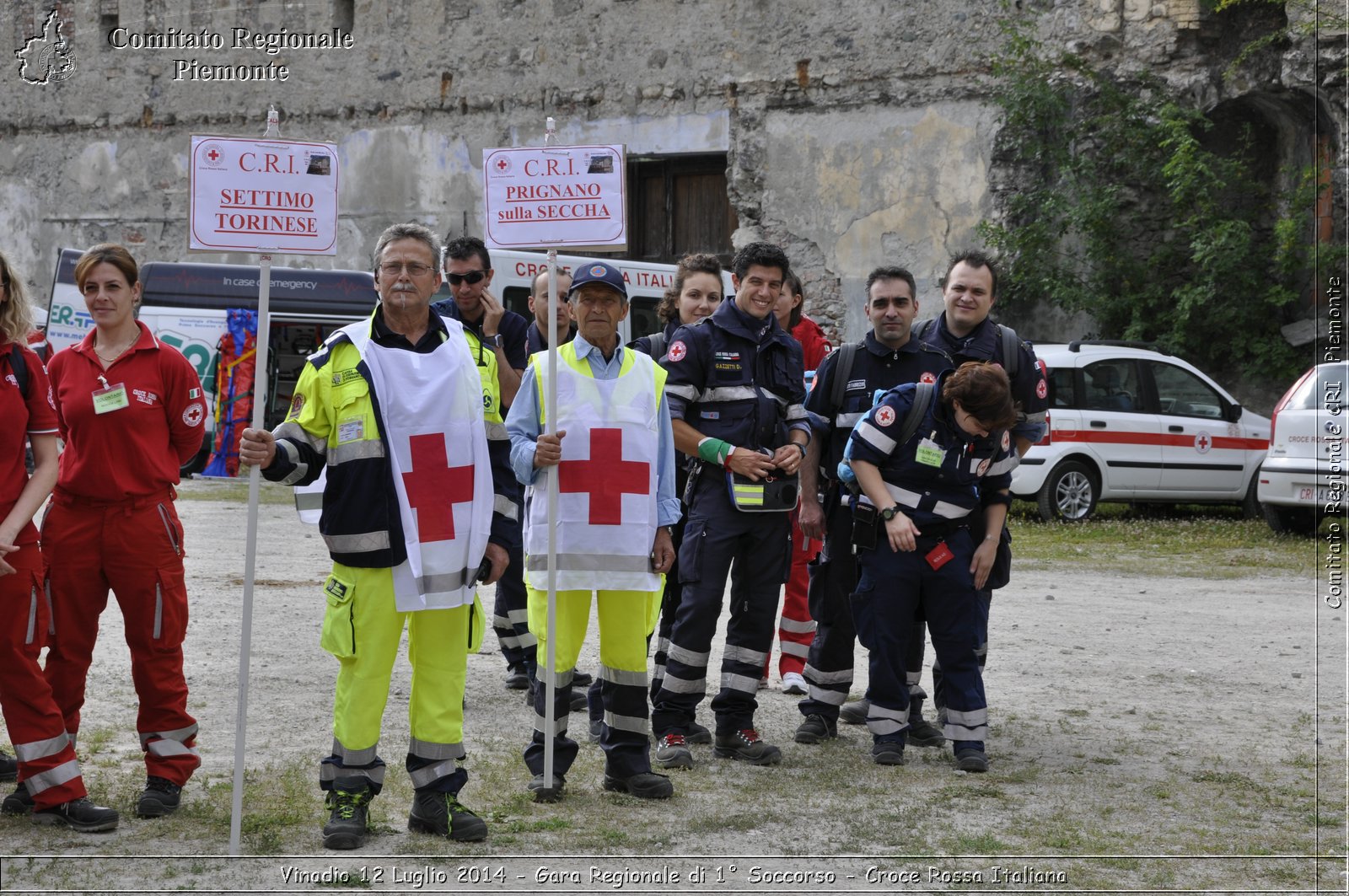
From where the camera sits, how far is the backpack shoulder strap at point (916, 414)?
5.97m

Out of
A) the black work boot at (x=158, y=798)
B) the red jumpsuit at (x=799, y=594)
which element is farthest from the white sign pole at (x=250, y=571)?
the red jumpsuit at (x=799, y=594)

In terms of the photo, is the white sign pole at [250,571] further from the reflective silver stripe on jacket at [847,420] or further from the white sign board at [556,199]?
the reflective silver stripe on jacket at [847,420]

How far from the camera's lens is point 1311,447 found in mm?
13125

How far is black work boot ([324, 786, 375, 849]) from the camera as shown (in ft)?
15.0

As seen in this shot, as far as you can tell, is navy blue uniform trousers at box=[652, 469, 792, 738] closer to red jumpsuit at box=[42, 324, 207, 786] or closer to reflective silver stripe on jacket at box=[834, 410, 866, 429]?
reflective silver stripe on jacket at box=[834, 410, 866, 429]

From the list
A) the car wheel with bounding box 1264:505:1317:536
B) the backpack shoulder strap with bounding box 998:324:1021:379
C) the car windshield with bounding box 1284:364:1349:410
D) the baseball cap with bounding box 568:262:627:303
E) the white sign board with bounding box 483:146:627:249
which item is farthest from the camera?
the car wheel with bounding box 1264:505:1317:536

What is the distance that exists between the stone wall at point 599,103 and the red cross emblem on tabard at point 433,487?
1435 cm

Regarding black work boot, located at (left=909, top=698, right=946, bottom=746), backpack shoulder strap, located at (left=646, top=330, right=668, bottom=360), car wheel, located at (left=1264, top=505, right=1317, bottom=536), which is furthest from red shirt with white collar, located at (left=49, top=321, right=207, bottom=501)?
car wheel, located at (left=1264, top=505, right=1317, bottom=536)

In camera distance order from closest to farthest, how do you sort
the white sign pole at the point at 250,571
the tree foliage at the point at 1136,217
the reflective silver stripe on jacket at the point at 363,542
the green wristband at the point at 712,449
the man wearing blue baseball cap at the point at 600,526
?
the white sign pole at the point at 250,571, the reflective silver stripe on jacket at the point at 363,542, the man wearing blue baseball cap at the point at 600,526, the green wristband at the point at 712,449, the tree foliage at the point at 1136,217

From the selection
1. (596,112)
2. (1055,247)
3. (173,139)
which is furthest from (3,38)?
(1055,247)

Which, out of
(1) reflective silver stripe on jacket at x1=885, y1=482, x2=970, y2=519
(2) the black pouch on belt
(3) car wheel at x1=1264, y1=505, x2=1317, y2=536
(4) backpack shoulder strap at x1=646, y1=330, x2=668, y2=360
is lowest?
(3) car wheel at x1=1264, y1=505, x2=1317, y2=536

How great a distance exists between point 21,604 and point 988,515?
3.84 meters

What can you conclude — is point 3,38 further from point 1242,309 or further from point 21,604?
point 21,604

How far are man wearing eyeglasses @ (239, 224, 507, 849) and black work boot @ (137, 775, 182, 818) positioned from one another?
66 cm
